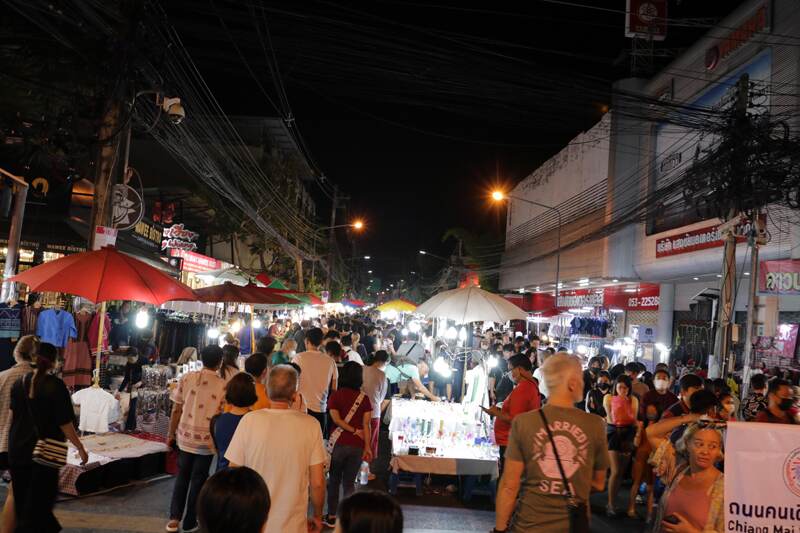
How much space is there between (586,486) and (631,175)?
21.6 metres

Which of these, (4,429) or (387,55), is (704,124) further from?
(4,429)

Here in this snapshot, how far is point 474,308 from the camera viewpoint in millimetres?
10844

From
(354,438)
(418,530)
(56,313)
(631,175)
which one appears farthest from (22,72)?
(631,175)

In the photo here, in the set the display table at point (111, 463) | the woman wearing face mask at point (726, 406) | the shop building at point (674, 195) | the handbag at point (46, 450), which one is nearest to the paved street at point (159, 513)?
the display table at point (111, 463)

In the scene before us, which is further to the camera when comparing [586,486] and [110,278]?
[110,278]

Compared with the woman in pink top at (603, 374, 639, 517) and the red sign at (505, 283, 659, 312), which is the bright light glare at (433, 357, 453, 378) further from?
the red sign at (505, 283, 659, 312)

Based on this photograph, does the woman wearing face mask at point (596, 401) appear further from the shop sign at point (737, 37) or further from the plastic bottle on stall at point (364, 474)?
the shop sign at point (737, 37)

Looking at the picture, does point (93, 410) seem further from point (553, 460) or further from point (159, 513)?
point (553, 460)

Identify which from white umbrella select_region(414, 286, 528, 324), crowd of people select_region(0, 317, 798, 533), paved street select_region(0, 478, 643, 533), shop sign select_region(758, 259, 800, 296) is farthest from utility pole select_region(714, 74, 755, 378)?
paved street select_region(0, 478, 643, 533)

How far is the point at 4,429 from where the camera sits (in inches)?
215

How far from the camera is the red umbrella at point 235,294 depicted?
1165cm

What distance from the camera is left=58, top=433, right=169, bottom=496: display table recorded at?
720 centimetres

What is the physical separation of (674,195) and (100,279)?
15.0 meters

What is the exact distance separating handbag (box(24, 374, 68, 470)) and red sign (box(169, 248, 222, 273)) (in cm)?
1794
